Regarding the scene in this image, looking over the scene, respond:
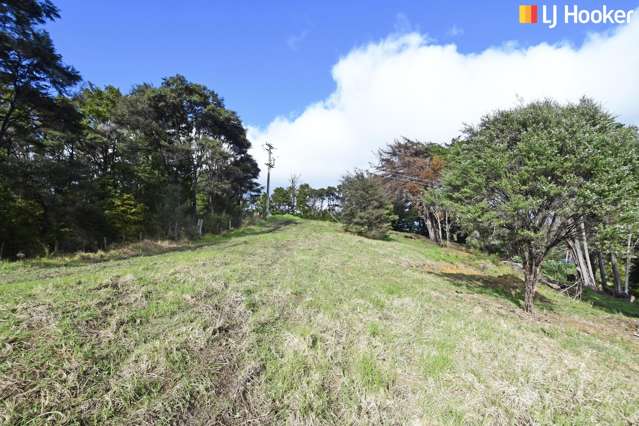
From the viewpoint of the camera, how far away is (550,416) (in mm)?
2713

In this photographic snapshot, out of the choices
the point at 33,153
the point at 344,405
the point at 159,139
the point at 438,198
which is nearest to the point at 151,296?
the point at 344,405

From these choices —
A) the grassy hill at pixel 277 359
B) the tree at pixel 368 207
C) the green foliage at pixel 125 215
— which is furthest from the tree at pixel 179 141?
the grassy hill at pixel 277 359

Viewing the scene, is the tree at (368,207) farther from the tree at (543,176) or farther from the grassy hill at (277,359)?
the grassy hill at (277,359)

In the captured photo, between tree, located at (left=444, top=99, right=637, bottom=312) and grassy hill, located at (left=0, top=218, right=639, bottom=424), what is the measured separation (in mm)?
2360

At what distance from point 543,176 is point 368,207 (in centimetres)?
1293

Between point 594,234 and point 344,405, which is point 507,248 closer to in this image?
point 594,234

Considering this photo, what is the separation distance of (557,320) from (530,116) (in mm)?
5548

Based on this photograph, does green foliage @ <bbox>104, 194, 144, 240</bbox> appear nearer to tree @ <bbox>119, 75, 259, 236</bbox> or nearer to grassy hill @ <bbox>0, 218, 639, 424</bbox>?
tree @ <bbox>119, 75, 259, 236</bbox>

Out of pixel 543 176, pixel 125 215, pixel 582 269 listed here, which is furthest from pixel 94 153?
pixel 582 269

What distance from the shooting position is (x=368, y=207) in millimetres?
18906

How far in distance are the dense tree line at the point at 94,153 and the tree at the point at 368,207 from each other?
10497 millimetres

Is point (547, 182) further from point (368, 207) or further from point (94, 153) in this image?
point (94, 153)

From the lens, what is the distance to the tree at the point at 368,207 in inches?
741

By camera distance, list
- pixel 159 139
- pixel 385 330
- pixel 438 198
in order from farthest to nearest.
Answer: pixel 159 139 < pixel 438 198 < pixel 385 330
